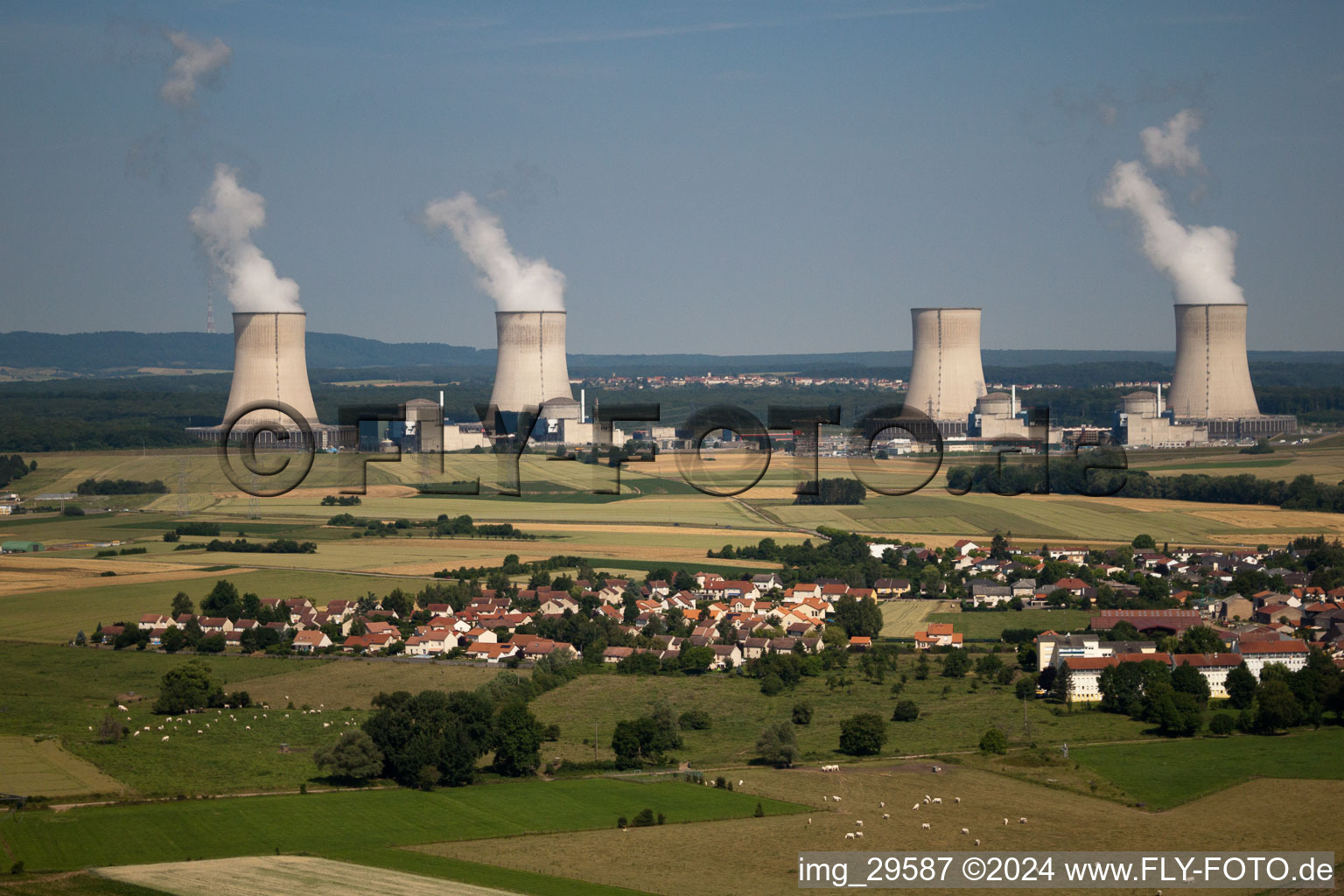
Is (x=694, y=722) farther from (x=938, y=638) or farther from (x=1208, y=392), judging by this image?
(x=1208, y=392)

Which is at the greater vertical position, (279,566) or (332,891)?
(279,566)

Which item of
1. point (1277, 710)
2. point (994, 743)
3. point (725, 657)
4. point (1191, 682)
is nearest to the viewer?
point (994, 743)

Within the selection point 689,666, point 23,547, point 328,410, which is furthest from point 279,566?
point 328,410

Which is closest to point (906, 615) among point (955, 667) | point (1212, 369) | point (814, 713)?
point (955, 667)

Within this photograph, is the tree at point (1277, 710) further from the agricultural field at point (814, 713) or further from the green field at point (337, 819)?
the green field at point (337, 819)

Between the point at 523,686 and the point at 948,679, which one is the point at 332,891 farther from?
the point at 948,679

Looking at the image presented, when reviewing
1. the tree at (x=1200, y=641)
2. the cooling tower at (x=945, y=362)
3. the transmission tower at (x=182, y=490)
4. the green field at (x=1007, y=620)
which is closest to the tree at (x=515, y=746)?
the green field at (x=1007, y=620)
